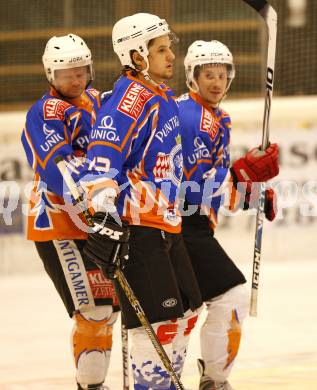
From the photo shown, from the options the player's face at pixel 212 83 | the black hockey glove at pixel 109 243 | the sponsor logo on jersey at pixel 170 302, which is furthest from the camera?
the player's face at pixel 212 83

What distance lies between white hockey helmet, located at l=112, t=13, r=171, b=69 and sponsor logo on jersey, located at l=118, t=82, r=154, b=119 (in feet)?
0.44

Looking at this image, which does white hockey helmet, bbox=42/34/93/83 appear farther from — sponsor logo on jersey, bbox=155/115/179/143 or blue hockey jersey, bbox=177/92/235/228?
sponsor logo on jersey, bbox=155/115/179/143

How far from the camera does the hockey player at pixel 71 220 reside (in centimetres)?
348

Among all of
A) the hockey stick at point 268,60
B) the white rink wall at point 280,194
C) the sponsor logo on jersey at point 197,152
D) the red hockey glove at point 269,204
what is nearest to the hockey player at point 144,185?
the sponsor logo on jersey at point 197,152

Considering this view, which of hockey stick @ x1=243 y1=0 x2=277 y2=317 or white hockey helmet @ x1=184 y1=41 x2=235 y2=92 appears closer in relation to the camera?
hockey stick @ x1=243 y1=0 x2=277 y2=317

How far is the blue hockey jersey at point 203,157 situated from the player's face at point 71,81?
0.38 meters

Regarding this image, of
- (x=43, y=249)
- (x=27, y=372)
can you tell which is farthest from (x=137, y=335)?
(x=27, y=372)

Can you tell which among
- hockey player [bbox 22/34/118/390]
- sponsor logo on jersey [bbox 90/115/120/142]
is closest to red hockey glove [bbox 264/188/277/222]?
hockey player [bbox 22/34/118/390]

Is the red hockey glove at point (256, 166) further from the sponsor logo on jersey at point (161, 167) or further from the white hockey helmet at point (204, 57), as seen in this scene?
the sponsor logo on jersey at point (161, 167)

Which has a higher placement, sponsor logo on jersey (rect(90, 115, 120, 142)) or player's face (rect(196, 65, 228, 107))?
sponsor logo on jersey (rect(90, 115, 120, 142))

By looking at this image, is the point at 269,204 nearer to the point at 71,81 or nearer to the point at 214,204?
the point at 214,204

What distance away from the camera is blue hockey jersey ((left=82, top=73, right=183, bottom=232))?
2902 mm

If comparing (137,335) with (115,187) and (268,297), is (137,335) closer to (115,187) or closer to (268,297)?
(115,187)

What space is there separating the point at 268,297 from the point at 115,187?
3.09 metres
